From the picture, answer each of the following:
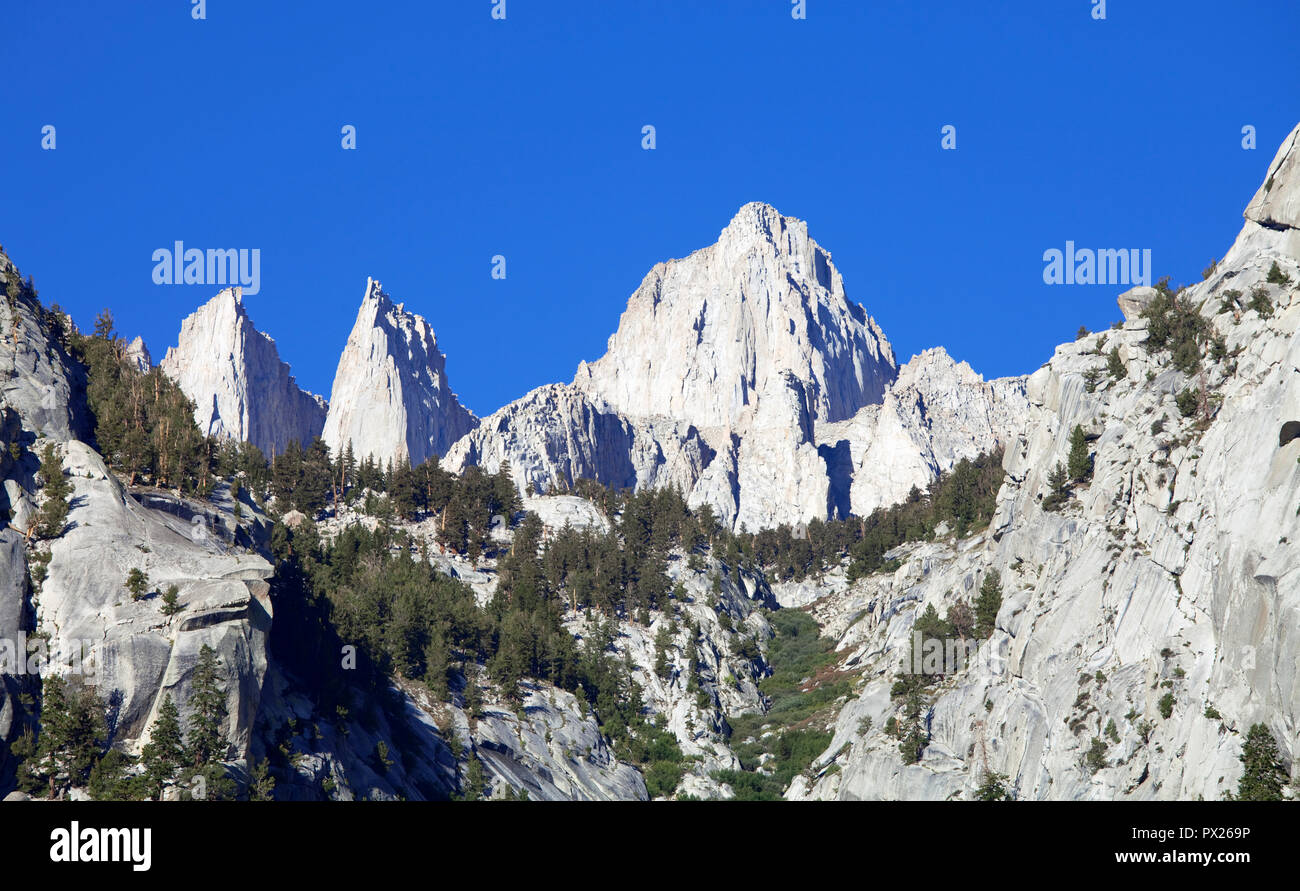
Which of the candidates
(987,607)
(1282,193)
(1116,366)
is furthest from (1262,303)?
(987,607)

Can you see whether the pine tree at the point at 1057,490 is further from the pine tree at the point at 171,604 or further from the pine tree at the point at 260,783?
the pine tree at the point at 171,604

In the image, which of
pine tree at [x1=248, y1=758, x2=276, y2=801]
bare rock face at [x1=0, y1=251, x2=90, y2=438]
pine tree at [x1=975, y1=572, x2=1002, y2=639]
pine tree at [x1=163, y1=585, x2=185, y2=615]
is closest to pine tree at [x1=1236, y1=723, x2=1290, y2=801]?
pine tree at [x1=975, y1=572, x2=1002, y2=639]

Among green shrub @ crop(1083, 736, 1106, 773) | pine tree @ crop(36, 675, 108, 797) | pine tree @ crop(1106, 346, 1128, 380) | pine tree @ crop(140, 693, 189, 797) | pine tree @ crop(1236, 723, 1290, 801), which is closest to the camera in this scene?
pine tree @ crop(140, 693, 189, 797)

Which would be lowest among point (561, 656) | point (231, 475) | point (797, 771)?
point (797, 771)

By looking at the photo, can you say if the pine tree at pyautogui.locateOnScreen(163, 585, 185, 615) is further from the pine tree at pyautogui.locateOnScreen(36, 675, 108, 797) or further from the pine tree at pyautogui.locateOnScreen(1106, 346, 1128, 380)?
the pine tree at pyautogui.locateOnScreen(1106, 346, 1128, 380)

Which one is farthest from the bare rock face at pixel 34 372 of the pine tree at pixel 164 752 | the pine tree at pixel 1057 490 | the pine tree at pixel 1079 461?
the pine tree at pixel 1079 461
